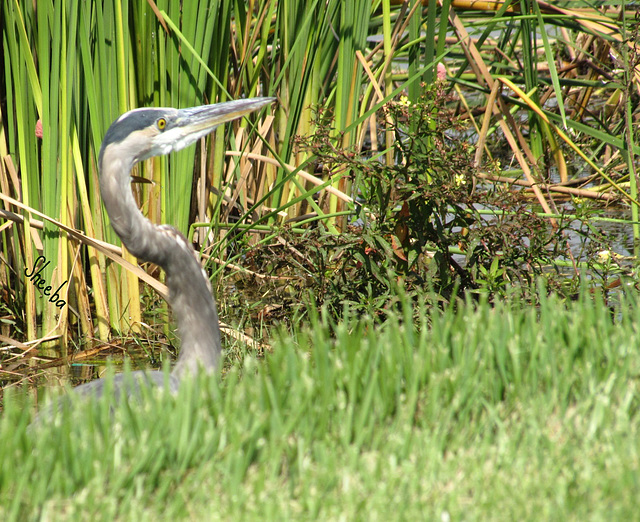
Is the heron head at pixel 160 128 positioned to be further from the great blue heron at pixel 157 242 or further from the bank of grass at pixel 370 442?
the bank of grass at pixel 370 442

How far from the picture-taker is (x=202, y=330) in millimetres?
2887

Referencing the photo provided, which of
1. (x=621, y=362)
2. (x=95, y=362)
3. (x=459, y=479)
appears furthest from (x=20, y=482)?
(x=95, y=362)

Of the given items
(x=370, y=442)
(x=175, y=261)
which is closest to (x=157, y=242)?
(x=175, y=261)

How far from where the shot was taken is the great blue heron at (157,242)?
279cm

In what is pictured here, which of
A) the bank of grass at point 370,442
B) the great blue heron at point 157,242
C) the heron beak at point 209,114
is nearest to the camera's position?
the bank of grass at point 370,442

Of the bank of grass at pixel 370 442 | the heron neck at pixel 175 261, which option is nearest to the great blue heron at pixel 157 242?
the heron neck at pixel 175 261

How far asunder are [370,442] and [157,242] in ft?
4.05

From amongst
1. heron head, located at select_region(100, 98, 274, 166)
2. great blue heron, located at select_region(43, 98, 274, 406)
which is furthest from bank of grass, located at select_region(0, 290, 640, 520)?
heron head, located at select_region(100, 98, 274, 166)

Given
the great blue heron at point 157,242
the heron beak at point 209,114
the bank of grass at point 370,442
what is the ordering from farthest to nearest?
1. the heron beak at point 209,114
2. the great blue heron at point 157,242
3. the bank of grass at point 370,442

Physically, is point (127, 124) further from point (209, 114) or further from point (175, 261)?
point (175, 261)

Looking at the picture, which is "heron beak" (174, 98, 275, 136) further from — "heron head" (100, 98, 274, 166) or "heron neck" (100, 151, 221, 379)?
"heron neck" (100, 151, 221, 379)

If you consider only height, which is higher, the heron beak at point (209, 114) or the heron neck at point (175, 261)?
the heron beak at point (209, 114)

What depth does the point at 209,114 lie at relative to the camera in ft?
10.2

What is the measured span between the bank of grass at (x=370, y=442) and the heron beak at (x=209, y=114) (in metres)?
1.20
